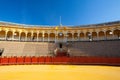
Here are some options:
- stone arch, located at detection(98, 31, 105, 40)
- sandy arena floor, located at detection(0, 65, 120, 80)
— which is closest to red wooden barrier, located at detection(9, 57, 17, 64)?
sandy arena floor, located at detection(0, 65, 120, 80)

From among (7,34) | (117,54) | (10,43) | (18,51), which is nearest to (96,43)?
(117,54)

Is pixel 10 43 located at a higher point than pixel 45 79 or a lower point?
higher

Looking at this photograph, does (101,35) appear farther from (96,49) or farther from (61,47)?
(61,47)

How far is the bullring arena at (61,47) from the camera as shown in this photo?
69.4 ft

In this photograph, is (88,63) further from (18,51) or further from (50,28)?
(50,28)

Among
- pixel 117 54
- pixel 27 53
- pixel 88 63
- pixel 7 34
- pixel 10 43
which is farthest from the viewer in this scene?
pixel 7 34

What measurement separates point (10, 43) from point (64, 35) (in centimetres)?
1270

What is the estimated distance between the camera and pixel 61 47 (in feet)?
101

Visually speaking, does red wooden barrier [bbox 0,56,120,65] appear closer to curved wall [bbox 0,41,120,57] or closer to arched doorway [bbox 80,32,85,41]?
curved wall [bbox 0,41,120,57]

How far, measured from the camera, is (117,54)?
79.4ft

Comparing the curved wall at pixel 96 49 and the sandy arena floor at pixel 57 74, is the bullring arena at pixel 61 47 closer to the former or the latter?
the curved wall at pixel 96 49

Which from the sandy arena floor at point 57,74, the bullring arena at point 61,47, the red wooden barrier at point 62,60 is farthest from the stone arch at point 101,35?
the sandy arena floor at point 57,74

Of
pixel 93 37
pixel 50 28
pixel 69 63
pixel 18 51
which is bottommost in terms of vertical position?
pixel 69 63

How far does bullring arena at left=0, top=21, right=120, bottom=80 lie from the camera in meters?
21.2
